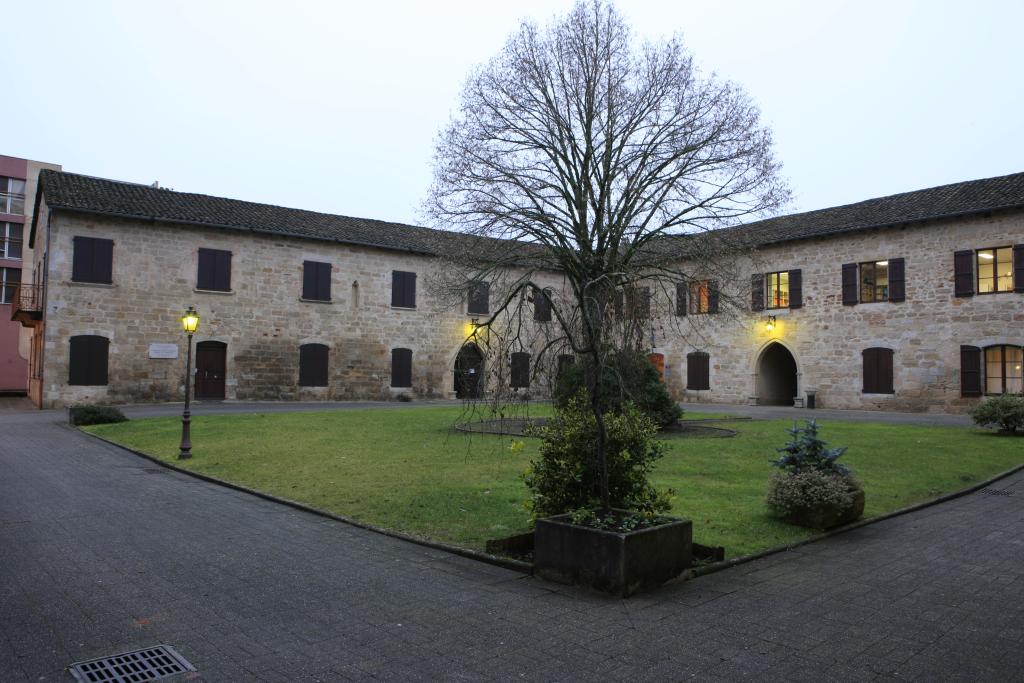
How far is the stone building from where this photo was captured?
22469 mm

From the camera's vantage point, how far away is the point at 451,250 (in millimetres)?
17609

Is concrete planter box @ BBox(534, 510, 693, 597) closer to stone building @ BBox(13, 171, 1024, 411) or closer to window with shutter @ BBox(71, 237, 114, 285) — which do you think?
stone building @ BBox(13, 171, 1024, 411)

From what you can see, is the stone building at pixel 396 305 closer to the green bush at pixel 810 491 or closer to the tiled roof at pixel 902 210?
the tiled roof at pixel 902 210

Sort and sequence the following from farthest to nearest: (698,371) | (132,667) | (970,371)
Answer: (698,371) < (970,371) < (132,667)

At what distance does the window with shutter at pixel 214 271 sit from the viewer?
2541 centimetres

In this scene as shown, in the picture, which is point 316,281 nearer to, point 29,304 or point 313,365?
point 313,365

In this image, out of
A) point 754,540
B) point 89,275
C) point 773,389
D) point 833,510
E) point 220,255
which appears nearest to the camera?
point 754,540

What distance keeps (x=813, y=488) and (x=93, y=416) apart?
18.0m

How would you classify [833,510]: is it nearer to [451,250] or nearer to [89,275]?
[451,250]

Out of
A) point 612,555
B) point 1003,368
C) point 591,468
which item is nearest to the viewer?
point 612,555

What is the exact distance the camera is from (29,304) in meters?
→ 26.9

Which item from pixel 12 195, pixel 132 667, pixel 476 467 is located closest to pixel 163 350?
pixel 476 467

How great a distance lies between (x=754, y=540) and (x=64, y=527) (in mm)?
7057

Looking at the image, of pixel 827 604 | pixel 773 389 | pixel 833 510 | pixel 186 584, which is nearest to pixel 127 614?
pixel 186 584
